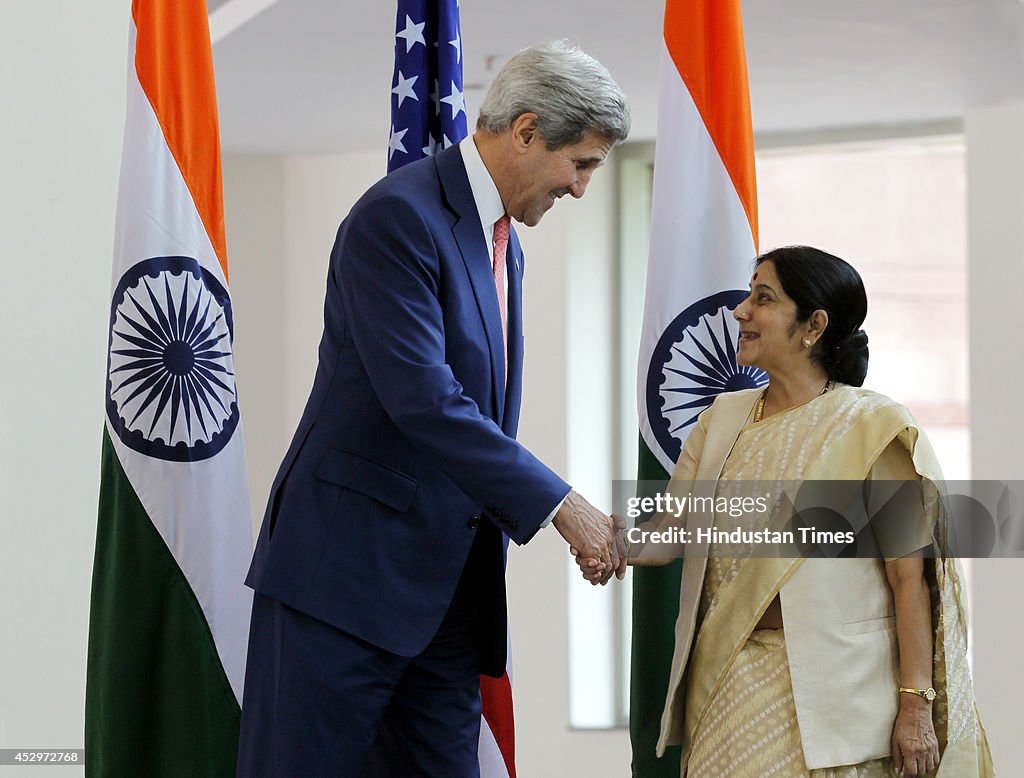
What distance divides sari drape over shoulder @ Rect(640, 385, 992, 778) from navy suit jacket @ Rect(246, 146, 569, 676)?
36 cm

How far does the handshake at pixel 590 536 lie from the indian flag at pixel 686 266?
0.50 m

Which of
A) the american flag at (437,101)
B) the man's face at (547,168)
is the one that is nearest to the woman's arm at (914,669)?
the man's face at (547,168)

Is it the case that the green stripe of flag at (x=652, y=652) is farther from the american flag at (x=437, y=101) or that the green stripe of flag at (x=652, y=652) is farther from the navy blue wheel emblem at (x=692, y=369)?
the american flag at (x=437, y=101)

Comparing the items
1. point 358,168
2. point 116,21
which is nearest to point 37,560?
point 116,21

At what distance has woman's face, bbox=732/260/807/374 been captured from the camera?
1.97 metres

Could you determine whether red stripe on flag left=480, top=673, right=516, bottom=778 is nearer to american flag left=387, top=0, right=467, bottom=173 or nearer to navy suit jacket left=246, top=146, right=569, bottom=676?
navy suit jacket left=246, top=146, right=569, bottom=676

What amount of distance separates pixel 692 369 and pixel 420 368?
83 cm

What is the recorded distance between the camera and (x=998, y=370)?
14.5 feet

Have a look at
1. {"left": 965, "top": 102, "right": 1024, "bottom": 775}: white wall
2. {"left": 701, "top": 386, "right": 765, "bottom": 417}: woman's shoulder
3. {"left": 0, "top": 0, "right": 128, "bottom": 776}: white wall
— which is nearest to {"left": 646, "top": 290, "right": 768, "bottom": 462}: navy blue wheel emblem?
{"left": 701, "top": 386, "right": 765, "bottom": 417}: woman's shoulder

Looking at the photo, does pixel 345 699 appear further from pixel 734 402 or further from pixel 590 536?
pixel 734 402

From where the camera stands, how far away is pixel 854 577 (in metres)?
1.87

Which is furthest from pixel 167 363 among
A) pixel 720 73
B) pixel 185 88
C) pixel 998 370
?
pixel 998 370

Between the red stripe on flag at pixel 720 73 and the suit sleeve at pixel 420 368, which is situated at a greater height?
the red stripe on flag at pixel 720 73

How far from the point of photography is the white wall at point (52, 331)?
3.09 meters
